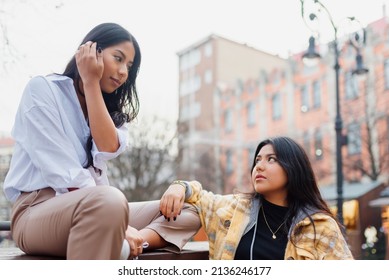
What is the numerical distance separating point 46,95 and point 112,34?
0.23 m

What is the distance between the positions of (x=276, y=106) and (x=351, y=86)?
4880 mm

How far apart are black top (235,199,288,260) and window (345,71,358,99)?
30.3 feet

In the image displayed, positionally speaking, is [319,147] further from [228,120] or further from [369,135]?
[228,120]

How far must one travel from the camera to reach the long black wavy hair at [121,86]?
1231 millimetres

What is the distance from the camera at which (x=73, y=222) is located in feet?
3.19

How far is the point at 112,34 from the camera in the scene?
1235mm

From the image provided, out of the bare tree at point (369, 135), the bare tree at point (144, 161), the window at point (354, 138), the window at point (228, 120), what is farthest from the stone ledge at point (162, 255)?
the window at point (228, 120)

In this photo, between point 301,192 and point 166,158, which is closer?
point 301,192

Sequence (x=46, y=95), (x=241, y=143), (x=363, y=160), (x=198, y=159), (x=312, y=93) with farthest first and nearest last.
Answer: (x=241, y=143) < (x=198, y=159) < (x=312, y=93) < (x=363, y=160) < (x=46, y=95)

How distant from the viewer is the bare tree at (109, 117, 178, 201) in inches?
396

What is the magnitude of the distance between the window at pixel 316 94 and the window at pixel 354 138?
2.39 meters

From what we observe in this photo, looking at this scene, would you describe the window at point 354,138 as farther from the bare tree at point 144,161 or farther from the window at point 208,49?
the window at point 208,49

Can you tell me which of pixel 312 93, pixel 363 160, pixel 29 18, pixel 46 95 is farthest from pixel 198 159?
pixel 46 95
